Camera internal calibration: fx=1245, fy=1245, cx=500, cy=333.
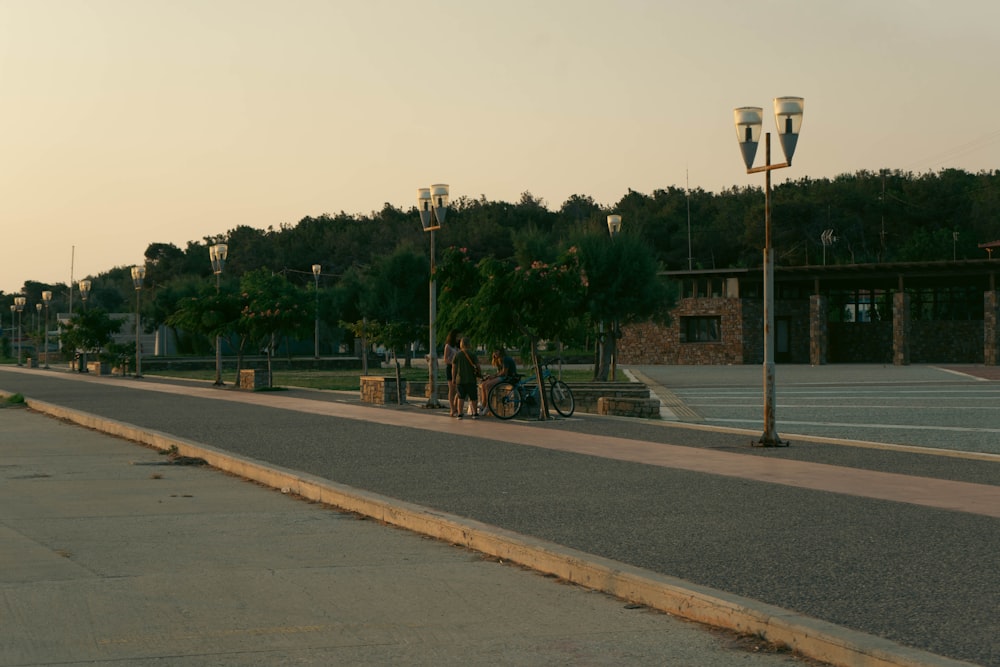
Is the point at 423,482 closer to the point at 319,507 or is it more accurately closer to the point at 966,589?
the point at 319,507

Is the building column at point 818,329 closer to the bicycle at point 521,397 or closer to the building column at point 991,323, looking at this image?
the building column at point 991,323

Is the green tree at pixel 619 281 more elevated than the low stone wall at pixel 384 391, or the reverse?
the green tree at pixel 619 281

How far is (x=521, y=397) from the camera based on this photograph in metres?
22.6

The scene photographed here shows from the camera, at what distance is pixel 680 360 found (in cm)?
6438

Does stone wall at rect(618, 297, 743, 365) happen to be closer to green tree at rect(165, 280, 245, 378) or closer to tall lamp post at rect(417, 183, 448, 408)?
green tree at rect(165, 280, 245, 378)

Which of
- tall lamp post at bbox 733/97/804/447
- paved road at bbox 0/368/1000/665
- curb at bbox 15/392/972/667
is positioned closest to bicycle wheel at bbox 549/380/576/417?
paved road at bbox 0/368/1000/665

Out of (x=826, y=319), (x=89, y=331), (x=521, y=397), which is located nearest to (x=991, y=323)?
(x=826, y=319)

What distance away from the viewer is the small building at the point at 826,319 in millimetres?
60594

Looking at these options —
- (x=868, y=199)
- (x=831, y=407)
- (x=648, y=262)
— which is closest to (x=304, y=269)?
(x=868, y=199)

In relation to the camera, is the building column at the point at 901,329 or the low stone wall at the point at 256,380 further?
the building column at the point at 901,329

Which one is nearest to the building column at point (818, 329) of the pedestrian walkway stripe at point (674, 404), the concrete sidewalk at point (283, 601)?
the pedestrian walkway stripe at point (674, 404)

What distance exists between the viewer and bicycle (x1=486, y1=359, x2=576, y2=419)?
22625 mm

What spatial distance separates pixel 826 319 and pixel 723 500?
52.4m

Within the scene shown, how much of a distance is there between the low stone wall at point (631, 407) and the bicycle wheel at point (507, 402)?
201cm
